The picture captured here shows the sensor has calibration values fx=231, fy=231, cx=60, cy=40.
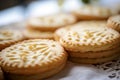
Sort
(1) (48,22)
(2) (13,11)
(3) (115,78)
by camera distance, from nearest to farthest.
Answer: (3) (115,78)
(1) (48,22)
(2) (13,11)

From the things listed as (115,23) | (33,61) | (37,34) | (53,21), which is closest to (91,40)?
(115,23)

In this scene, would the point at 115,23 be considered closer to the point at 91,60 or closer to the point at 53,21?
the point at 91,60

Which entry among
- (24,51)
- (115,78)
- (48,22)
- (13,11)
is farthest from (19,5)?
(115,78)

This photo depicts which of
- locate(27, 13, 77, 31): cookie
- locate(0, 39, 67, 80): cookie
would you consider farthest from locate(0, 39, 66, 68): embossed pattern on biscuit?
locate(27, 13, 77, 31): cookie

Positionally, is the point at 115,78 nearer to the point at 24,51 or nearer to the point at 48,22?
the point at 24,51

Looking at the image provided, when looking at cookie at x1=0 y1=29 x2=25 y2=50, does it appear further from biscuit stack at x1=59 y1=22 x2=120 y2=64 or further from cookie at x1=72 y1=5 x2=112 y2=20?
cookie at x1=72 y1=5 x2=112 y2=20

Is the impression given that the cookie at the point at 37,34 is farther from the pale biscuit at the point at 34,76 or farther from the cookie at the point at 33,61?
the pale biscuit at the point at 34,76

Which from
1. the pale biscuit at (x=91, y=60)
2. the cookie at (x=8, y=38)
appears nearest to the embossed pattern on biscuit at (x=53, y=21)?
the cookie at (x=8, y=38)
